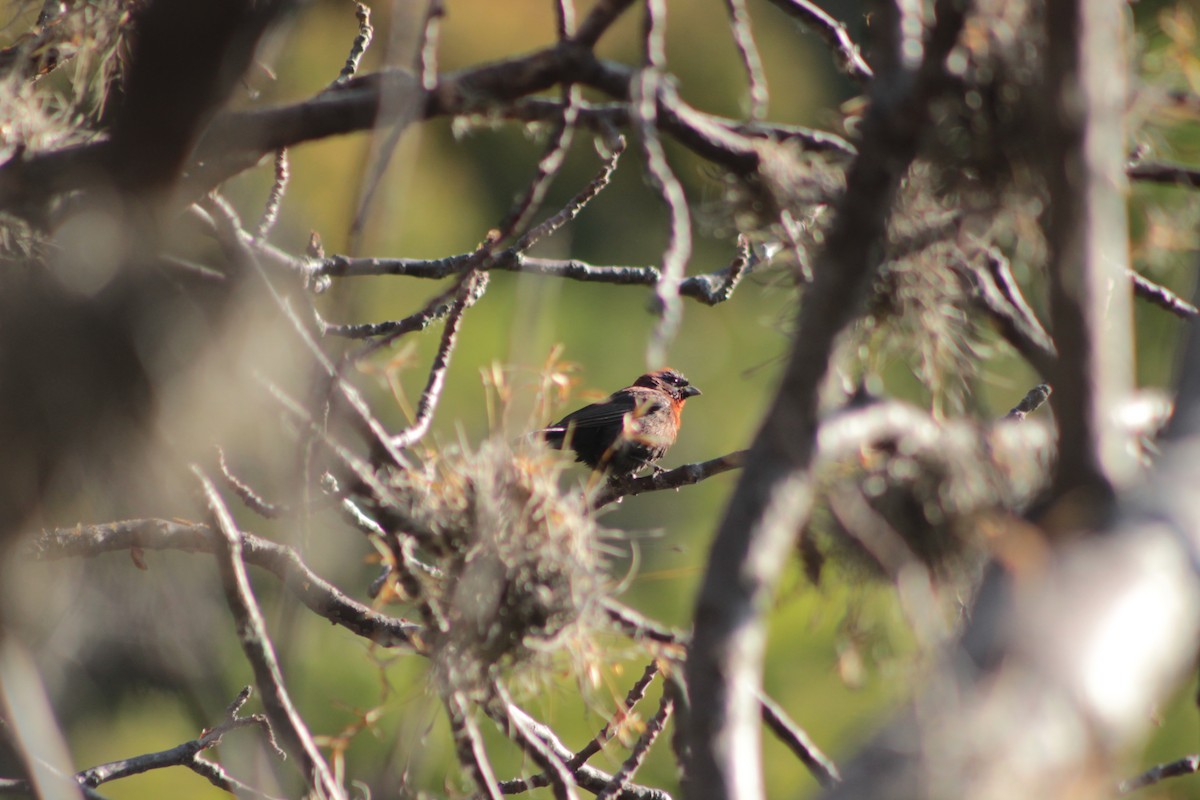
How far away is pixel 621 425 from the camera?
17.5 ft

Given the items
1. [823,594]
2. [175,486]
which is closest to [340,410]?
[175,486]

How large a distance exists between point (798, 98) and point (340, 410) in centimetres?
1415

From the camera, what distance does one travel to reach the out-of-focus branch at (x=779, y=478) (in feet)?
5.07

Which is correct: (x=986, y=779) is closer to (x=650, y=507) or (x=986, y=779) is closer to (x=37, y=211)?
(x=37, y=211)

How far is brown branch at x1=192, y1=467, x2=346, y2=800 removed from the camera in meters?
1.94

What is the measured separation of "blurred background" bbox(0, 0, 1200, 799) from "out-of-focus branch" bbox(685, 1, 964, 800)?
0.71 ft

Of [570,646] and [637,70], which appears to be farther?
[570,646]

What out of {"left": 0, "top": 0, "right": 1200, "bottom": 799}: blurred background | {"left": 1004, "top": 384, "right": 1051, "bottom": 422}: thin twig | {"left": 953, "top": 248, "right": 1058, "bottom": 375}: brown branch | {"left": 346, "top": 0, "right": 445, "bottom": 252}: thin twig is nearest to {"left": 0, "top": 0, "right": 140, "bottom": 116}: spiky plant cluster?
{"left": 0, "top": 0, "right": 1200, "bottom": 799}: blurred background

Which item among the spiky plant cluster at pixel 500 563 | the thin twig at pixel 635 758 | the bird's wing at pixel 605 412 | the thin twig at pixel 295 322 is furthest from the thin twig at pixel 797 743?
the bird's wing at pixel 605 412

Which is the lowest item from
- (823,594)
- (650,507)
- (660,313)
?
(823,594)

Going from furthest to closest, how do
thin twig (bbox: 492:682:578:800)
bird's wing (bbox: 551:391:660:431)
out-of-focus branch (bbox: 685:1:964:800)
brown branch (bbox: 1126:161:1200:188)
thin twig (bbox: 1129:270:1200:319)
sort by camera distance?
bird's wing (bbox: 551:391:660:431), thin twig (bbox: 1129:270:1200:319), brown branch (bbox: 1126:161:1200:188), thin twig (bbox: 492:682:578:800), out-of-focus branch (bbox: 685:1:964:800)

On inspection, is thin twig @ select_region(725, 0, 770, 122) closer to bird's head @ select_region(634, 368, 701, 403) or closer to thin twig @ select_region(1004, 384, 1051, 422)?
thin twig @ select_region(1004, 384, 1051, 422)

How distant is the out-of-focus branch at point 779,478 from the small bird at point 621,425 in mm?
3307

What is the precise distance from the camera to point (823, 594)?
2.24m
